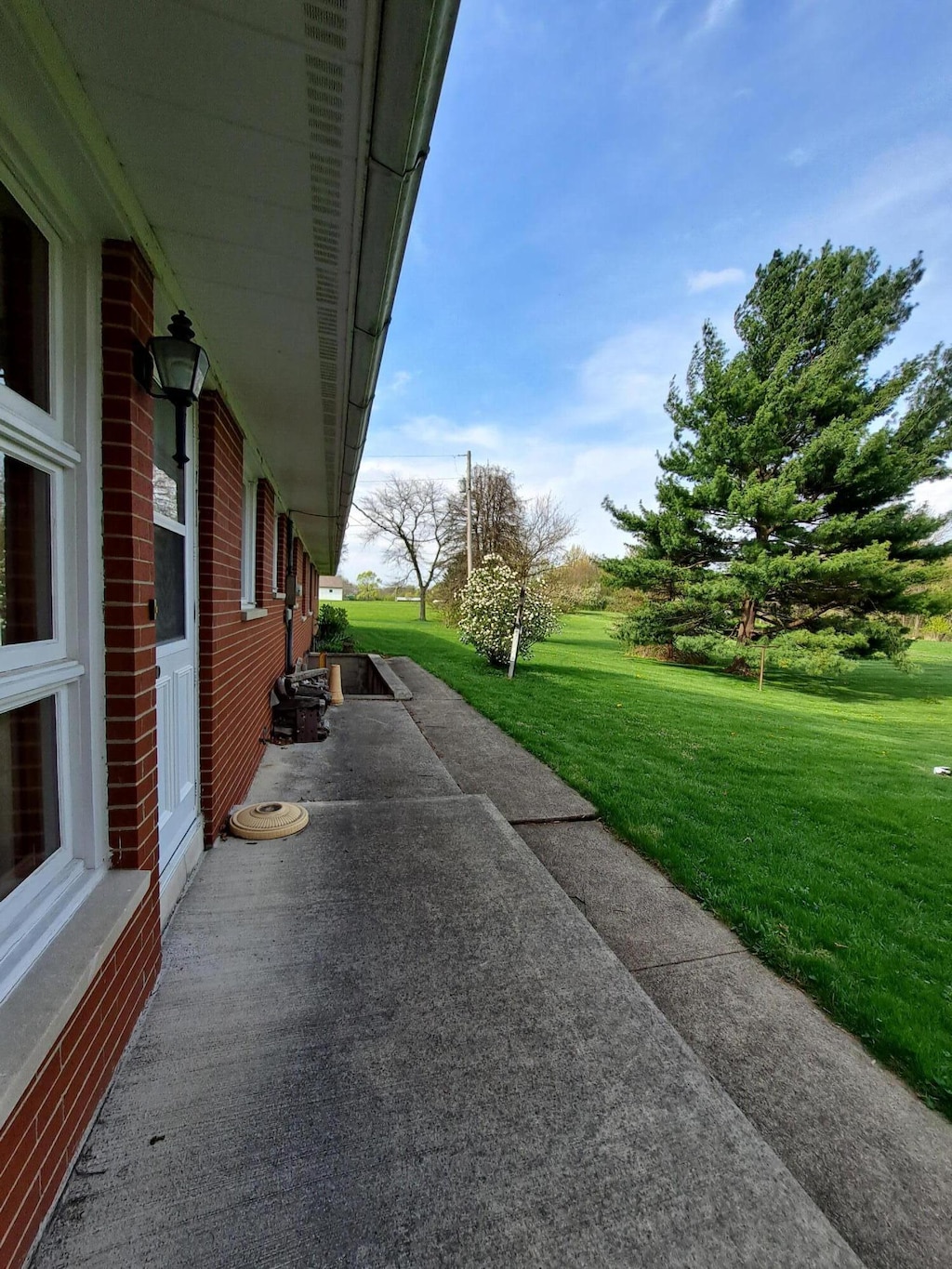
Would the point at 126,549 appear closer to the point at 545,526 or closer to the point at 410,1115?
the point at 410,1115

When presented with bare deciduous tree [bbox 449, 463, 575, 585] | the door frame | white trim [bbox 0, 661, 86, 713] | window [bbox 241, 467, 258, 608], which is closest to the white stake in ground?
window [bbox 241, 467, 258, 608]

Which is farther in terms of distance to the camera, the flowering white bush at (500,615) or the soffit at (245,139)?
the flowering white bush at (500,615)

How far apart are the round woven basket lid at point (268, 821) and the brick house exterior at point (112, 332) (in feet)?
2.09

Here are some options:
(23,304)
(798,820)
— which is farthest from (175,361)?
(798,820)

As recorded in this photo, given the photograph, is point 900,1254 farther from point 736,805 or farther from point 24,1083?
point 736,805

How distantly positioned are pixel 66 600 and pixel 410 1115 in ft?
6.11

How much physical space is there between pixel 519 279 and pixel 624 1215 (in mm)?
17925

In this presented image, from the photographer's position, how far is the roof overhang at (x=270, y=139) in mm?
1084

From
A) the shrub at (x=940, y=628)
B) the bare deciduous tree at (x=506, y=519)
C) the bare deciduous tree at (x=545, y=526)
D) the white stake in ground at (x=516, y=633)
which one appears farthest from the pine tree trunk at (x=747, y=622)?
the shrub at (x=940, y=628)

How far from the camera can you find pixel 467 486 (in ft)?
80.6

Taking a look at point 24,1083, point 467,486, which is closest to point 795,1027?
point 24,1083

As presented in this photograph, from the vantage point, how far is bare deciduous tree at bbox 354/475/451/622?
32188mm

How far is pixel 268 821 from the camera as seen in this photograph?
3201mm

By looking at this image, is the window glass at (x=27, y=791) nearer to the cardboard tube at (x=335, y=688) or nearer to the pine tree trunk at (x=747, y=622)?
the cardboard tube at (x=335, y=688)
